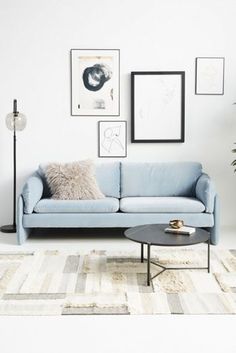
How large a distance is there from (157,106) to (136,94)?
276 millimetres

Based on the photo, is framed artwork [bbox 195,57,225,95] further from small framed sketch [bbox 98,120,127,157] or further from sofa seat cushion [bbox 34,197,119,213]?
sofa seat cushion [bbox 34,197,119,213]

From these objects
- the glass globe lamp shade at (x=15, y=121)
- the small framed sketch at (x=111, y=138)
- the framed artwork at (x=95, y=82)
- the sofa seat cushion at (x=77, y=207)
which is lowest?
the sofa seat cushion at (x=77, y=207)

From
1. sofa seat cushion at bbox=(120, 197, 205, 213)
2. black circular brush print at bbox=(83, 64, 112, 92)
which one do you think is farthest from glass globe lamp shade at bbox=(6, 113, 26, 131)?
sofa seat cushion at bbox=(120, 197, 205, 213)

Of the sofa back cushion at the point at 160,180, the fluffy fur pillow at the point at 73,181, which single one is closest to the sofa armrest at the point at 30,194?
the fluffy fur pillow at the point at 73,181

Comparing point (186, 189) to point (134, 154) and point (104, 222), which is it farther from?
point (104, 222)

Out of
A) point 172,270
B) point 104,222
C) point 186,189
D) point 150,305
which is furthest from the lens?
point 186,189

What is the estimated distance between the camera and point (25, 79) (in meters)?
5.77

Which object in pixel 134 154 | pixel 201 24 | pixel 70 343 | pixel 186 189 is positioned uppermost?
pixel 201 24

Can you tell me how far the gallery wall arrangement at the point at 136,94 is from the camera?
5.77 meters

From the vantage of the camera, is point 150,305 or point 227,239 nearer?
point 150,305

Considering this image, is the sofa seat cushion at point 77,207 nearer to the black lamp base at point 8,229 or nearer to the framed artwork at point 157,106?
the black lamp base at point 8,229

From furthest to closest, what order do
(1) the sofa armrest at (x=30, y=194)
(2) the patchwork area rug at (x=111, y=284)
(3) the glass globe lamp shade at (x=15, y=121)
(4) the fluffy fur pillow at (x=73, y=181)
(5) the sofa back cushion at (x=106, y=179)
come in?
1. (5) the sofa back cushion at (x=106, y=179)
2. (3) the glass globe lamp shade at (x=15, y=121)
3. (4) the fluffy fur pillow at (x=73, y=181)
4. (1) the sofa armrest at (x=30, y=194)
5. (2) the patchwork area rug at (x=111, y=284)

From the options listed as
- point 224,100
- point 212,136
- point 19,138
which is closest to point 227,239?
point 212,136

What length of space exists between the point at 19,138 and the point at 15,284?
2426 millimetres
